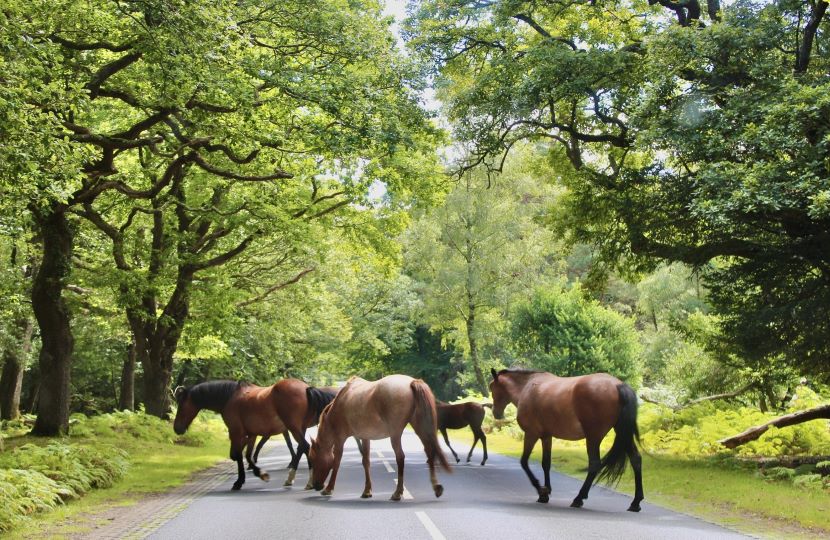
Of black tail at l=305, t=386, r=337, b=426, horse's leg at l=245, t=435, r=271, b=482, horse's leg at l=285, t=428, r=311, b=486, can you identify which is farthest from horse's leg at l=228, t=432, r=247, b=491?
black tail at l=305, t=386, r=337, b=426

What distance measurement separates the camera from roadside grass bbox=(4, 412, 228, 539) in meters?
9.88

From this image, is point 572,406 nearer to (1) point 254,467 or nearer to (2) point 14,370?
(1) point 254,467

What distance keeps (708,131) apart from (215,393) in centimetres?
1082

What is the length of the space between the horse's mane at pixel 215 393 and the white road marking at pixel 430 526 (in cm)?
608

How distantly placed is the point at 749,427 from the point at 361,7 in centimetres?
1407

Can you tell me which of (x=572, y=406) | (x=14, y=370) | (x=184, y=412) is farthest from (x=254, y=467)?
(x=14, y=370)

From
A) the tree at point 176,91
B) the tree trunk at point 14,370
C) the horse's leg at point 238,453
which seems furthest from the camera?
the tree trunk at point 14,370

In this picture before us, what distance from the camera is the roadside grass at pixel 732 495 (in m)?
9.52

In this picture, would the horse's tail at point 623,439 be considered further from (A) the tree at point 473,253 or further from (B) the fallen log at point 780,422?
(A) the tree at point 473,253

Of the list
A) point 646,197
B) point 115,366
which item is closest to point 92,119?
point 646,197

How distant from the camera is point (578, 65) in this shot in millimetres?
16609

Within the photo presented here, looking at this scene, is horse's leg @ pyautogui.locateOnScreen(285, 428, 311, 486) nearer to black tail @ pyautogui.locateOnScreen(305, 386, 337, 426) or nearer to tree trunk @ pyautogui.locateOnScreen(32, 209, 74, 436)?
black tail @ pyautogui.locateOnScreen(305, 386, 337, 426)

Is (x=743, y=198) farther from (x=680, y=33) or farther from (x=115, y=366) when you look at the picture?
(x=115, y=366)

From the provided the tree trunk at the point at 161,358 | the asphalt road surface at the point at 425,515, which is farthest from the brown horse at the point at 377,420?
the tree trunk at the point at 161,358
